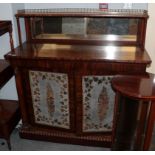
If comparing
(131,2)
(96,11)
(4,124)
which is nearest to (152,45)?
(131,2)

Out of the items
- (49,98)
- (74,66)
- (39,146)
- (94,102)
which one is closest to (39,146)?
(39,146)

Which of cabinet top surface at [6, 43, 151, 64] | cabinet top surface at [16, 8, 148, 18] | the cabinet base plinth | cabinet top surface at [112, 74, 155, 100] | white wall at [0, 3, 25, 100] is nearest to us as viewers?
cabinet top surface at [112, 74, 155, 100]

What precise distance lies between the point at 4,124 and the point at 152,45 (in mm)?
1442

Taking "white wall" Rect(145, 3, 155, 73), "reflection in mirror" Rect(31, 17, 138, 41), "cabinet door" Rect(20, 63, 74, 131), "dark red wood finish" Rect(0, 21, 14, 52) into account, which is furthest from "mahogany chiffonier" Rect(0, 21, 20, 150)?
"white wall" Rect(145, 3, 155, 73)

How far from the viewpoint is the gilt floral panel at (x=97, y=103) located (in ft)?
5.53

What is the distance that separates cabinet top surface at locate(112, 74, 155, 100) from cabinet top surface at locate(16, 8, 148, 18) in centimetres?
53

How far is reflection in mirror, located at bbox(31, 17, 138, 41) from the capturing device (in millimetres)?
1854

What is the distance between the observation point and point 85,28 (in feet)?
6.26

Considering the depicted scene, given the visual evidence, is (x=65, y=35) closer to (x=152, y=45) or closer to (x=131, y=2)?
(x=131, y=2)

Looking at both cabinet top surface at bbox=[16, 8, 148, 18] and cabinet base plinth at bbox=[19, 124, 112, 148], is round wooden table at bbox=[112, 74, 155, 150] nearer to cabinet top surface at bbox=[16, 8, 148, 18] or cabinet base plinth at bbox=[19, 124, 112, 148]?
cabinet base plinth at bbox=[19, 124, 112, 148]

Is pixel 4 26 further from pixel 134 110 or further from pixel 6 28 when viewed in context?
pixel 134 110

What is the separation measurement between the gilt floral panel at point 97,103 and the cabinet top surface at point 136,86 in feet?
0.83

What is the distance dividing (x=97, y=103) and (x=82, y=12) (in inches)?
29.5

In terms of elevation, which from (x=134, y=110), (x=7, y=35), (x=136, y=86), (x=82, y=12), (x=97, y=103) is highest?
(x=82, y=12)
